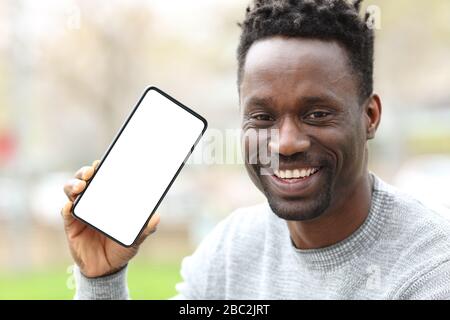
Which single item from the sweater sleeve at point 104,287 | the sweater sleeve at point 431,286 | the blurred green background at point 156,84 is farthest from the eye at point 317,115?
the blurred green background at point 156,84

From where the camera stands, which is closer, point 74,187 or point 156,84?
point 74,187

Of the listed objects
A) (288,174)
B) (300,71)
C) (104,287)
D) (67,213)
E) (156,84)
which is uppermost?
(156,84)

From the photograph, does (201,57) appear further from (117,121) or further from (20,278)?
(20,278)

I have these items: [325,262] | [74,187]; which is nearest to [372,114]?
[325,262]

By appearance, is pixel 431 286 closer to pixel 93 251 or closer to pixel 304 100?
pixel 304 100

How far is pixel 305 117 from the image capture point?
1712 millimetres

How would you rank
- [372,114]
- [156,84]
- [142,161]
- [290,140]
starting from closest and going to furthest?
[290,140]
[142,161]
[372,114]
[156,84]

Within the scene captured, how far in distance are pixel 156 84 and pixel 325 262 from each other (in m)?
8.63

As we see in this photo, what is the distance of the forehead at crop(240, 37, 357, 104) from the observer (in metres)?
1.69

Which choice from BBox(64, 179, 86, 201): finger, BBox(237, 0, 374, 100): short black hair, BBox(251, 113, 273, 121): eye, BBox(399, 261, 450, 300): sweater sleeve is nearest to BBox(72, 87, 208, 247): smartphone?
BBox(64, 179, 86, 201): finger

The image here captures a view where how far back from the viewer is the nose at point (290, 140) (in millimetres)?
1684

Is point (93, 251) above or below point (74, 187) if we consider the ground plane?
below

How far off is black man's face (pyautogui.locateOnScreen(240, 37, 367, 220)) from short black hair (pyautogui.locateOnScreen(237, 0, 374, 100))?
0.03 metres

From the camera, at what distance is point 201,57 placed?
394 inches
